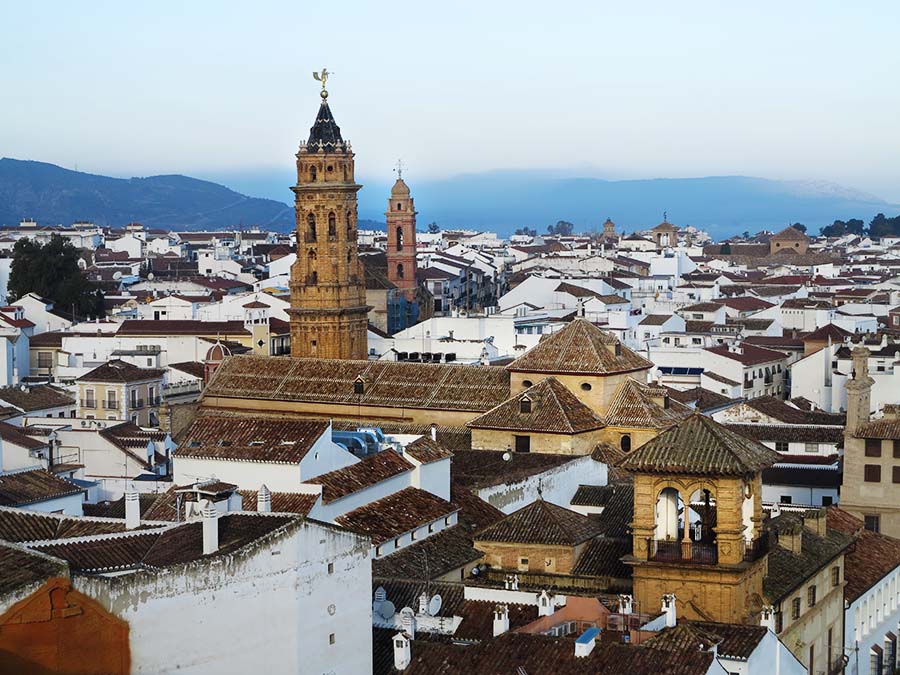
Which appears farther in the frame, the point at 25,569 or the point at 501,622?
the point at 501,622

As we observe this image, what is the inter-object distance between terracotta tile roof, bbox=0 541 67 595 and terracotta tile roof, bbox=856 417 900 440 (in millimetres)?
26685

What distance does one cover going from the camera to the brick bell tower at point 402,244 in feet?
306

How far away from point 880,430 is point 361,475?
16614 millimetres

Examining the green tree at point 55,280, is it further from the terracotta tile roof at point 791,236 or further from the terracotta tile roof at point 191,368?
the terracotta tile roof at point 791,236

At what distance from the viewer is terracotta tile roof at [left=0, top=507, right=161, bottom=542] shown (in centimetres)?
2490

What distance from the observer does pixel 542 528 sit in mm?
29828

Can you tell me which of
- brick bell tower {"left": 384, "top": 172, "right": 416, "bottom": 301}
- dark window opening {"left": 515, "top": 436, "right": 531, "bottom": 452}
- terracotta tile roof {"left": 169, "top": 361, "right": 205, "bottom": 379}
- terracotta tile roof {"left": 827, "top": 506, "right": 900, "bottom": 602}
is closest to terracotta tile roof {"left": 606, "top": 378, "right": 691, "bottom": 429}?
dark window opening {"left": 515, "top": 436, "right": 531, "bottom": 452}

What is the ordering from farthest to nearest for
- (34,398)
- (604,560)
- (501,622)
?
1. (34,398)
2. (604,560)
3. (501,622)

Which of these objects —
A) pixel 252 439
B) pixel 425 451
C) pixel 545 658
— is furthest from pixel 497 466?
pixel 545 658

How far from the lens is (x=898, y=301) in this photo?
98.6 metres

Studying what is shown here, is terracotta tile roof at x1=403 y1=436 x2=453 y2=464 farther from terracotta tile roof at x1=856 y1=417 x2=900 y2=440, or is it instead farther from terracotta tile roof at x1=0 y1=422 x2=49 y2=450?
terracotta tile roof at x1=856 y1=417 x2=900 y2=440

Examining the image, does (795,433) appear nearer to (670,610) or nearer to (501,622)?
(670,610)

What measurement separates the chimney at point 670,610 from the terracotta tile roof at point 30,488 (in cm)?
1163

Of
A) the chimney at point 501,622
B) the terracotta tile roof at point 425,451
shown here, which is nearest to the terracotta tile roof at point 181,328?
the terracotta tile roof at point 425,451
